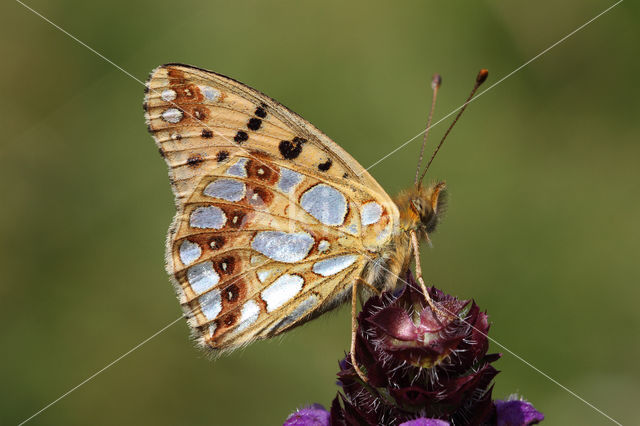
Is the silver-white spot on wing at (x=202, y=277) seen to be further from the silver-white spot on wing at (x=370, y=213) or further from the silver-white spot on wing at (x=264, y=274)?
the silver-white spot on wing at (x=370, y=213)

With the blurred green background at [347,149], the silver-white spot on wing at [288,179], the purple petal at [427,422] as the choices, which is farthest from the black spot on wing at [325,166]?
the blurred green background at [347,149]

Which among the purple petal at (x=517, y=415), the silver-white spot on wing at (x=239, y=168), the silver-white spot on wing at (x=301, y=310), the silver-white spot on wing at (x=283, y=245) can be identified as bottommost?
the purple petal at (x=517, y=415)

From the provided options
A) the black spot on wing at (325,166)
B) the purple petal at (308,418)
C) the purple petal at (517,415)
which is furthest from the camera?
the black spot on wing at (325,166)

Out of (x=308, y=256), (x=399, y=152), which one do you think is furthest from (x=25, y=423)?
(x=399, y=152)

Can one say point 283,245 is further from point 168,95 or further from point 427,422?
point 427,422

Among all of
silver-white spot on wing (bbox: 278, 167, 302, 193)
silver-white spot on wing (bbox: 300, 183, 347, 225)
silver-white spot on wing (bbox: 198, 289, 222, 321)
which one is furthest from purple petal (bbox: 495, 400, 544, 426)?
silver-white spot on wing (bbox: 278, 167, 302, 193)

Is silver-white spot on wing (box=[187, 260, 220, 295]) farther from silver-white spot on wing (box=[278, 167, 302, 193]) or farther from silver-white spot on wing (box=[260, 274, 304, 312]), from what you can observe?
silver-white spot on wing (box=[278, 167, 302, 193])
